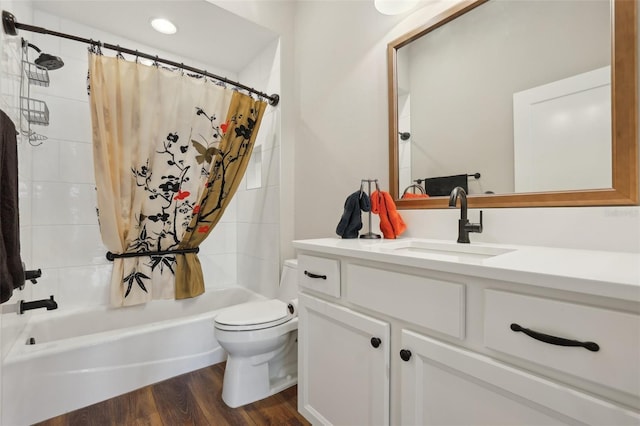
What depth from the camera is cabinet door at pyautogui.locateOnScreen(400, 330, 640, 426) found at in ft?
1.88

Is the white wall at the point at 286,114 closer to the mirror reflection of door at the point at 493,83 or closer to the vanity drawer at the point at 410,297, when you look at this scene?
the mirror reflection of door at the point at 493,83

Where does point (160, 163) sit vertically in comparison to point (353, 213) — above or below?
above

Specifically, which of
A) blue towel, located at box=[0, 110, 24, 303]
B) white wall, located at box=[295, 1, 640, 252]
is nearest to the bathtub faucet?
blue towel, located at box=[0, 110, 24, 303]

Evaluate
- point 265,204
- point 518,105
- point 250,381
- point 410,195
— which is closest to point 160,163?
point 265,204

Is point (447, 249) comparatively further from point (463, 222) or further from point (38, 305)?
point (38, 305)

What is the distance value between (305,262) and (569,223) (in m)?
0.99

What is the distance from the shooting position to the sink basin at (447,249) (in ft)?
3.38

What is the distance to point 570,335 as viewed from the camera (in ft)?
1.90

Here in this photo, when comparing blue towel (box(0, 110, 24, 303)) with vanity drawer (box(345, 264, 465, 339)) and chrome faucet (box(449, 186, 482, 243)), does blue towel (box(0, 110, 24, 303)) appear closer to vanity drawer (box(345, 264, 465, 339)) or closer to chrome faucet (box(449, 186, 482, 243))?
vanity drawer (box(345, 264, 465, 339))

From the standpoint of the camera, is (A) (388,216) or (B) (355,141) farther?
(B) (355,141)

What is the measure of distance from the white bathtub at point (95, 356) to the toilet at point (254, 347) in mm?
398

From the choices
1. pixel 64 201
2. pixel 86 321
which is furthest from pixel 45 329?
pixel 64 201

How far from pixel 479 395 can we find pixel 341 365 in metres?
0.52

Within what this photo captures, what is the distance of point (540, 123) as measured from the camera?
1.05m
